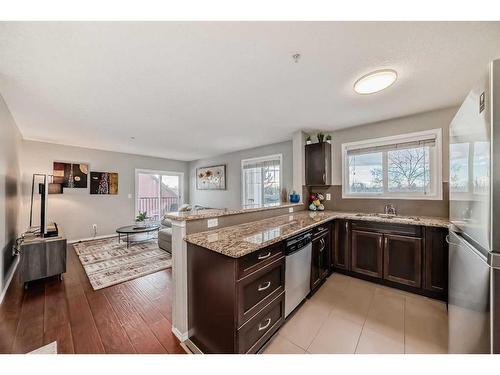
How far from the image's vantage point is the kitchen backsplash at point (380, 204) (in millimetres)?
2584

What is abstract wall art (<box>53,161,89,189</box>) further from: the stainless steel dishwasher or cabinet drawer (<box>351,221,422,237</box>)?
cabinet drawer (<box>351,221,422,237</box>)

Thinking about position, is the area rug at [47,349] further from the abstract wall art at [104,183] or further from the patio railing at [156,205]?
the patio railing at [156,205]

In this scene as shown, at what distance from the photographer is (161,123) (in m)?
3.15

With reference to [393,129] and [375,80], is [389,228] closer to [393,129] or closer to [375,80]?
[393,129]

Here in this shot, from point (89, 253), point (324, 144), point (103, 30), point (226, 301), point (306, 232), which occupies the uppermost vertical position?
point (103, 30)

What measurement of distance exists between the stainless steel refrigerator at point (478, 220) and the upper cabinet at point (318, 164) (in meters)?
2.06

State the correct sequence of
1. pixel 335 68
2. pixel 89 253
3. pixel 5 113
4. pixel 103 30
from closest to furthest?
pixel 103 30 < pixel 335 68 < pixel 5 113 < pixel 89 253

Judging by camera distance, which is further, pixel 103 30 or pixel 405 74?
pixel 405 74

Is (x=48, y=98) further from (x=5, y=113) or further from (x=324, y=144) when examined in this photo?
(x=324, y=144)

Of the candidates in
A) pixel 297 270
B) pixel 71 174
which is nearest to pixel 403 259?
pixel 297 270

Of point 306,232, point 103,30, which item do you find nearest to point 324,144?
point 306,232

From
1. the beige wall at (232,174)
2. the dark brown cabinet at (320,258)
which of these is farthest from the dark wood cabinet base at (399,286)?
the beige wall at (232,174)

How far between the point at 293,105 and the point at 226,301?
2388 millimetres
